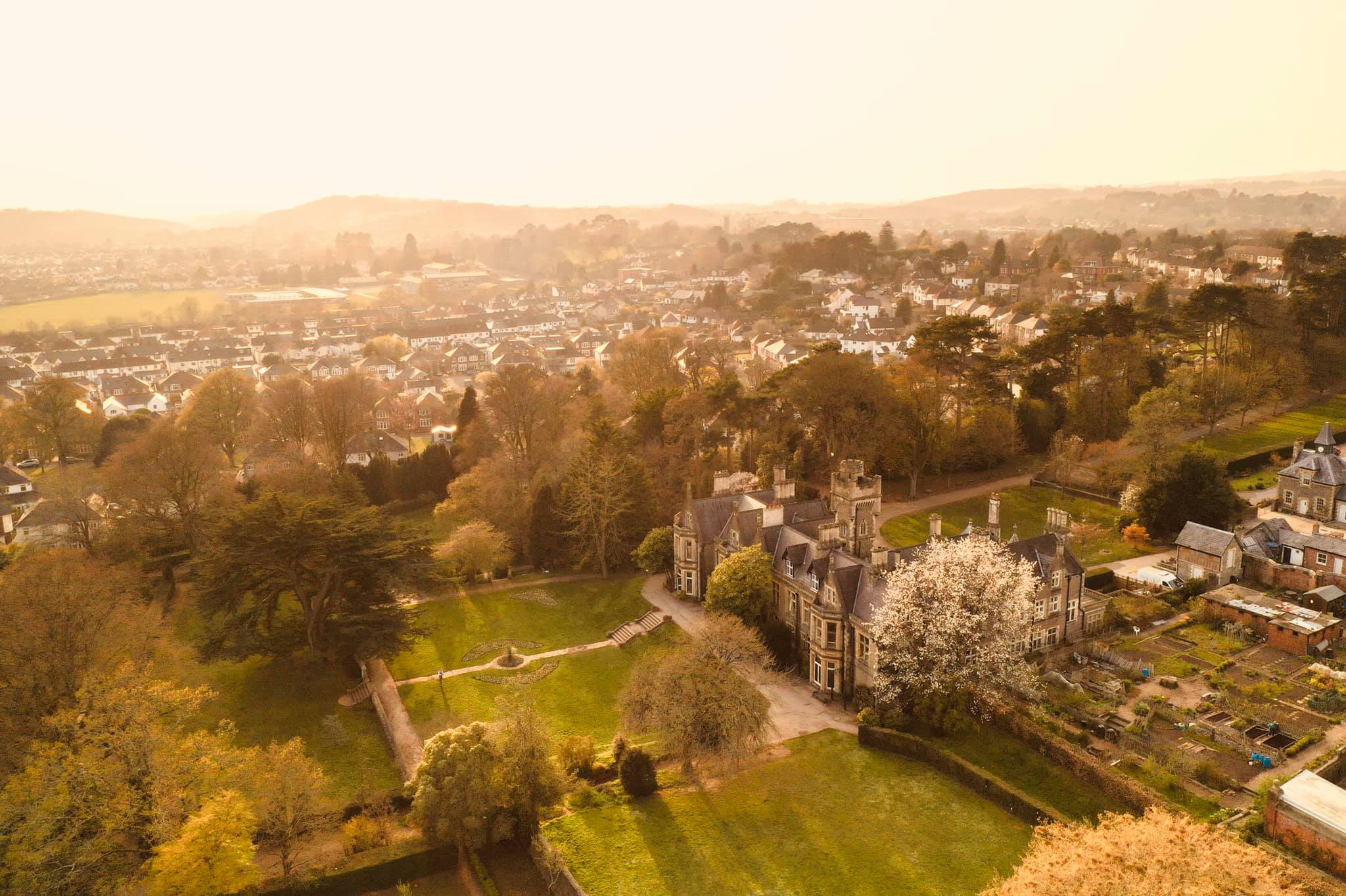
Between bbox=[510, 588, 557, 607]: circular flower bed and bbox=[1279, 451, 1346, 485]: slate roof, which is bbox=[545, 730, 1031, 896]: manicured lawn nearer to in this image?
bbox=[510, 588, 557, 607]: circular flower bed

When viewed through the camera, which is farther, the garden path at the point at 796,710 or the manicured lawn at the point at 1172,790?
the garden path at the point at 796,710

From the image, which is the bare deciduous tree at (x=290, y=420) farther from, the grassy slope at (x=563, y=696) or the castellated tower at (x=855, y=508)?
the castellated tower at (x=855, y=508)

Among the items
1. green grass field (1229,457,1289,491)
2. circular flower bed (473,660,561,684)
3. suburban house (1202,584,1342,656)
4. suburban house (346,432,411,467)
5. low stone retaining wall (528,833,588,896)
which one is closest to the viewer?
low stone retaining wall (528,833,588,896)

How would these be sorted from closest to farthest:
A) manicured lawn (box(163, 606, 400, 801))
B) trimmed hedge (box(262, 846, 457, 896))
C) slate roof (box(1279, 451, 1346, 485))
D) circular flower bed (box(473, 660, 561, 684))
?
trimmed hedge (box(262, 846, 457, 896)) < manicured lawn (box(163, 606, 400, 801)) < circular flower bed (box(473, 660, 561, 684)) < slate roof (box(1279, 451, 1346, 485))

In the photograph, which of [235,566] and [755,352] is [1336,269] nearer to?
[755,352]

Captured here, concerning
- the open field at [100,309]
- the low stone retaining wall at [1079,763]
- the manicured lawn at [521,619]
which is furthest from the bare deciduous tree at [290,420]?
the open field at [100,309]

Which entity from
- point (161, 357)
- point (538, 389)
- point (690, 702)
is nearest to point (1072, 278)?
point (538, 389)

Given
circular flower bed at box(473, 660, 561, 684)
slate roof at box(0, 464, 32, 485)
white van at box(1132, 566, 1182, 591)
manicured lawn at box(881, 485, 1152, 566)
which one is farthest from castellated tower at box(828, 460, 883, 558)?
slate roof at box(0, 464, 32, 485)
